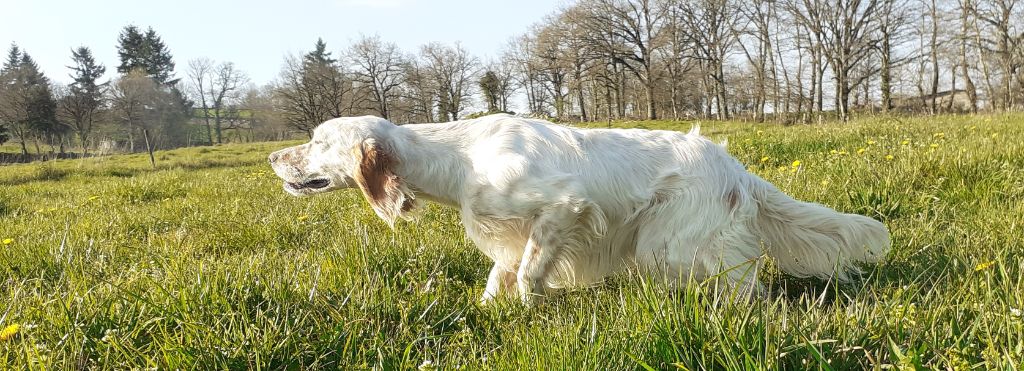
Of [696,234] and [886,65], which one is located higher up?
[886,65]

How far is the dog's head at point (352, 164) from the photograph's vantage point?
2898 mm

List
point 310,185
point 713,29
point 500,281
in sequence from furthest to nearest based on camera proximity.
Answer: point 713,29 → point 310,185 → point 500,281

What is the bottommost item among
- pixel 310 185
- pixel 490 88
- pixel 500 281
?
pixel 500 281

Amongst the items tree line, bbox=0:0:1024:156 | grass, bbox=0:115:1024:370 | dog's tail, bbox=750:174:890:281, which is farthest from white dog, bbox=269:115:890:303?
tree line, bbox=0:0:1024:156

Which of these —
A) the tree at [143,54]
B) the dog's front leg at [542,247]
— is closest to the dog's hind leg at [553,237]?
the dog's front leg at [542,247]

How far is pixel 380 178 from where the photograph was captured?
2908mm

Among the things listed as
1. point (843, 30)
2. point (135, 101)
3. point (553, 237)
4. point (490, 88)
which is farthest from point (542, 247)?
point (135, 101)

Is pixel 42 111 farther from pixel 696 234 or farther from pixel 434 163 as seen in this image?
pixel 696 234

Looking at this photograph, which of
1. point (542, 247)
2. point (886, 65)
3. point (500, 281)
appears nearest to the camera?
point (542, 247)

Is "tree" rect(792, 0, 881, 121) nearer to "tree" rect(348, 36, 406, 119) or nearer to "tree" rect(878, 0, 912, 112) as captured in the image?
"tree" rect(878, 0, 912, 112)

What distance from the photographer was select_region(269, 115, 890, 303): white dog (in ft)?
8.39

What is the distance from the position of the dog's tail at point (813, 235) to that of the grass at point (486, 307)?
112 millimetres

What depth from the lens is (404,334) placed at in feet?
6.79

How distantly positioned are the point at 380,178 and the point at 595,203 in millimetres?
1137
